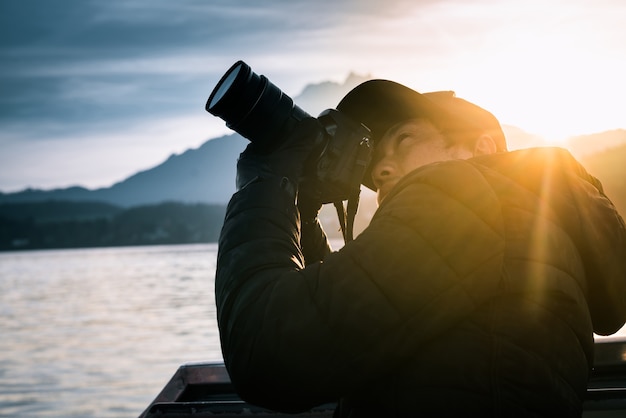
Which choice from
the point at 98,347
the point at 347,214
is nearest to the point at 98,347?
the point at 98,347

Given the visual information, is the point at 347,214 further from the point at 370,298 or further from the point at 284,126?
the point at 370,298

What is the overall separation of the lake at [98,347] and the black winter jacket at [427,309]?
Result: 18.9 metres

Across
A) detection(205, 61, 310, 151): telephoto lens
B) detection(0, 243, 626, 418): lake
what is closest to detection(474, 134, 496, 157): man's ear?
detection(205, 61, 310, 151): telephoto lens

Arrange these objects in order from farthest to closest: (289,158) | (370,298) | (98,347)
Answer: (98,347), (289,158), (370,298)

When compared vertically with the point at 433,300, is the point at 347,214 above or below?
above

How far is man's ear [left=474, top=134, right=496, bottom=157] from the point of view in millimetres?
1964

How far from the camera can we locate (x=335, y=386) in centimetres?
143

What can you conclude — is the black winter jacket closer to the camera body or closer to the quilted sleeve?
the quilted sleeve

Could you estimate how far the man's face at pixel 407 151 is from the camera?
1.95 meters

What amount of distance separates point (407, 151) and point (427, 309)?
2.25ft

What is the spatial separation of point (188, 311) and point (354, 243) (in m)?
48.1

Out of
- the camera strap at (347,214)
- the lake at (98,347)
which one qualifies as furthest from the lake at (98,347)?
the camera strap at (347,214)

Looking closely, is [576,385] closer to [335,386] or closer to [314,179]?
[335,386]

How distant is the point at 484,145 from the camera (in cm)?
198
